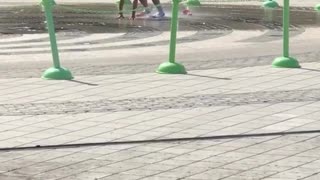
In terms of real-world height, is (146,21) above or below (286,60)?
below

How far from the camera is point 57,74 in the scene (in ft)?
39.2

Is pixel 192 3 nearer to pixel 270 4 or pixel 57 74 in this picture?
pixel 270 4

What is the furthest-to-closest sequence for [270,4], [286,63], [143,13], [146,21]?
[270,4]
[143,13]
[146,21]
[286,63]

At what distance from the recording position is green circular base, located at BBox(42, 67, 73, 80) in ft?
39.1

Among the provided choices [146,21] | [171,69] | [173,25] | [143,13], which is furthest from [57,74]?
[143,13]

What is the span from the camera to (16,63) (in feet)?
45.8

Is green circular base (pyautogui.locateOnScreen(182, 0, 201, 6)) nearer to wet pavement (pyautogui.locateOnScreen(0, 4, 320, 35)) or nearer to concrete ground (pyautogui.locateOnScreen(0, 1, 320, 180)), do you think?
wet pavement (pyautogui.locateOnScreen(0, 4, 320, 35))

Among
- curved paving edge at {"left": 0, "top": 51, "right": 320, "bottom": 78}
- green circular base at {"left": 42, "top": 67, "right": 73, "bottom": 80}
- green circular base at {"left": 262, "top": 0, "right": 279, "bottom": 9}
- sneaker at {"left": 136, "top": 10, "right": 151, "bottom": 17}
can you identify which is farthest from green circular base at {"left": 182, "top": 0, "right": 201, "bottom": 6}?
green circular base at {"left": 42, "top": 67, "right": 73, "bottom": 80}

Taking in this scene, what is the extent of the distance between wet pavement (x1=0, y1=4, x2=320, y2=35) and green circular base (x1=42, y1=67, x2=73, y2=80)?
18.3 feet

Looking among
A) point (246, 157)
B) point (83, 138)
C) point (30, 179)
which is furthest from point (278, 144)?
point (30, 179)

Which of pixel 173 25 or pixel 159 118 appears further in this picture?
pixel 173 25

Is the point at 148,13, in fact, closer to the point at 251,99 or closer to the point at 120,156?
the point at 251,99

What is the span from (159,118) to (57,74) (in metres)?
3.16

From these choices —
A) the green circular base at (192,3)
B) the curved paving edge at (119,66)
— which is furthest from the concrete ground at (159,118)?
the green circular base at (192,3)
